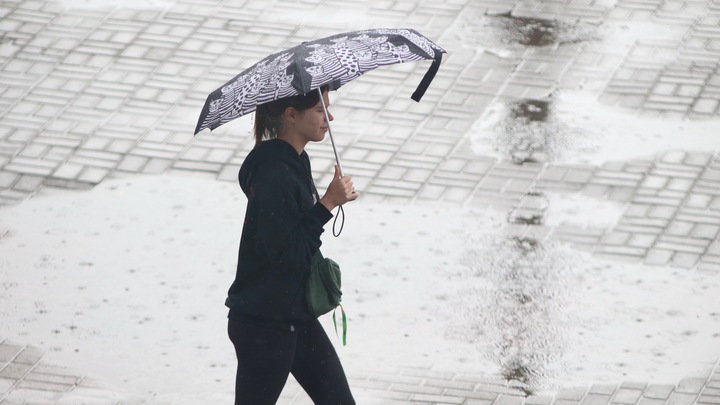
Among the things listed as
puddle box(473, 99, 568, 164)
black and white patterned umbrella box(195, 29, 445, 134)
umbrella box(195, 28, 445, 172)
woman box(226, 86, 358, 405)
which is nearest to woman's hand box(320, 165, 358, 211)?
woman box(226, 86, 358, 405)

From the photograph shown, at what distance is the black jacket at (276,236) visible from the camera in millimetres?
4566

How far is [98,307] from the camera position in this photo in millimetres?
7395

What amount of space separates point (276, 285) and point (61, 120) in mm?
5548

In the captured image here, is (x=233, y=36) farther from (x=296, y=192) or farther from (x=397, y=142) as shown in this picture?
(x=296, y=192)

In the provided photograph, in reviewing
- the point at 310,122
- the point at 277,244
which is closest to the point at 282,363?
the point at 277,244

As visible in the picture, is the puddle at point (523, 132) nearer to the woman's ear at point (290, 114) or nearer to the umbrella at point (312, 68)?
the umbrella at point (312, 68)

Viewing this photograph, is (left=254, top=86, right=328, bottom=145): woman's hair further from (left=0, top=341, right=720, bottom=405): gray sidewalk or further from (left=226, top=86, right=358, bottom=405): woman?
(left=0, top=341, right=720, bottom=405): gray sidewalk

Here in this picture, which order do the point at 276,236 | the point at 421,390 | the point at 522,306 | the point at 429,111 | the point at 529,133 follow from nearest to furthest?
the point at 276,236 → the point at 421,390 → the point at 522,306 → the point at 529,133 → the point at 429,111

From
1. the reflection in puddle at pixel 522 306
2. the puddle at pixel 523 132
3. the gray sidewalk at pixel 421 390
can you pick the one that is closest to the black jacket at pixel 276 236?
the gray sidewalk at pixel 421 390

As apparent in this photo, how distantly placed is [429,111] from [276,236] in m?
5.34

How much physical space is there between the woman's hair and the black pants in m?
0.74

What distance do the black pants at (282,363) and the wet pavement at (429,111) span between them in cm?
144

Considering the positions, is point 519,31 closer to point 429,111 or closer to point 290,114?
point 429,111

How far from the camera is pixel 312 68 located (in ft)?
15.2
